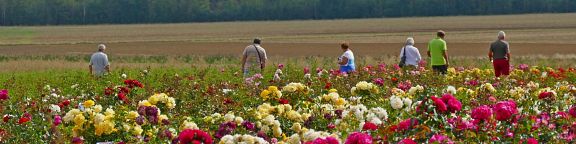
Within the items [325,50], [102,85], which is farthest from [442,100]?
[325,50]

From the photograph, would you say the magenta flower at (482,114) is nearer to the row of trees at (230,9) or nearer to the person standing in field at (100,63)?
the person standing in field at (100,63)

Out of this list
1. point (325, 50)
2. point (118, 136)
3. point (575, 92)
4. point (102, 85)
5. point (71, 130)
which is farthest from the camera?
point (325, 50)

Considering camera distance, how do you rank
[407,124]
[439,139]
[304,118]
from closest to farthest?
[439,139] → [407,124] → [304,118]

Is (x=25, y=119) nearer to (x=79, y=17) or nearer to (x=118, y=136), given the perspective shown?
(x=118, y=136)

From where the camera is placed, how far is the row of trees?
150625mm

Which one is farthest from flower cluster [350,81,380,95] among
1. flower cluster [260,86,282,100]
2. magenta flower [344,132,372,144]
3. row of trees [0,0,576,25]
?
row of trees [0,0,576,25]

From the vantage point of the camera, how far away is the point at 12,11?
161125mm

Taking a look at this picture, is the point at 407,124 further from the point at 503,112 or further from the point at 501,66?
the point at 501,66

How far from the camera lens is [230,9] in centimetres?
16362

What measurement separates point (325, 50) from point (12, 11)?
120 meters

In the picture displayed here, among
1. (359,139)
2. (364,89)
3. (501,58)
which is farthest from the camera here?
(501,58)

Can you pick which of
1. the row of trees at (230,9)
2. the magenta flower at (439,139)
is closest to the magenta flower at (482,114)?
the magenta flower at (439,139)

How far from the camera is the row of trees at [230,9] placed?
494 ft

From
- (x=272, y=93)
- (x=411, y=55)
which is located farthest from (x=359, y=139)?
(x=411, y=55)
